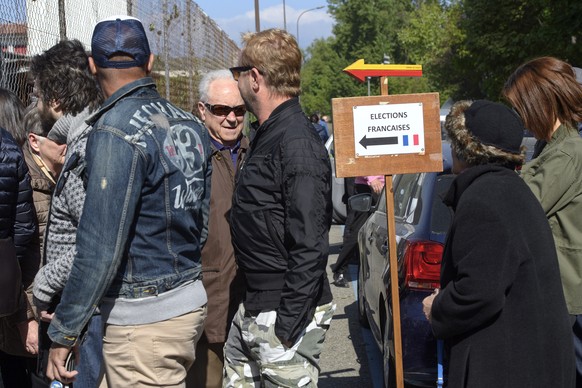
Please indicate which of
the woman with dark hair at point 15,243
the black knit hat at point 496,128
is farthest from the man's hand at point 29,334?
the black knit hat at point 496,128

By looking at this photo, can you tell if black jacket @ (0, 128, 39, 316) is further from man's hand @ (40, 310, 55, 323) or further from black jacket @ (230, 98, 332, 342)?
black jacket @ (230, 98, 332, 342)

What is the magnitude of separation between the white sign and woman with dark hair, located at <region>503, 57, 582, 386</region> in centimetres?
87

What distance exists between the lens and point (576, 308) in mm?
3775

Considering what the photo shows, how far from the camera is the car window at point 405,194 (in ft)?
18.0

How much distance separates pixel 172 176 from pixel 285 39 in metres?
0.87

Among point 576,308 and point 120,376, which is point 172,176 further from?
point 576,308

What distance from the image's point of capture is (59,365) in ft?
9.71

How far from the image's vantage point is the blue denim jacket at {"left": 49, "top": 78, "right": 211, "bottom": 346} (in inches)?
111

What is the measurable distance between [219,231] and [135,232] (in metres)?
1.21

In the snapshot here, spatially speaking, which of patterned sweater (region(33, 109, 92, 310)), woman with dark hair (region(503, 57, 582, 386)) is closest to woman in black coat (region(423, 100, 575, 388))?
woman with dark hair (region(503, 57, 582, 386))

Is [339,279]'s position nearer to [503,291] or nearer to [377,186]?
[377,186]

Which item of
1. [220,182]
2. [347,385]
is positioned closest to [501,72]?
[347,385]

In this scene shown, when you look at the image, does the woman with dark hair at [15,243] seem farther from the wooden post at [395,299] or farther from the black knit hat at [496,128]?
the black knit hat at [496,128]

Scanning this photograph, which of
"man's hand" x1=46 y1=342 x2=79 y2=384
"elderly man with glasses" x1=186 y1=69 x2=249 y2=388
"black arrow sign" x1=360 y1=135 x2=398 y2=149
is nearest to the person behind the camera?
"man's hand" x1=46 y1=342 x2=79 y2=384
